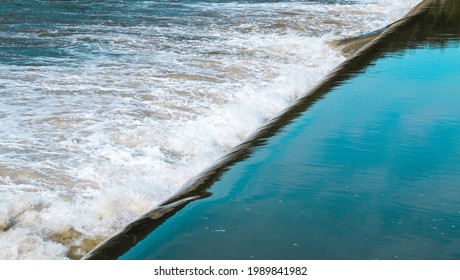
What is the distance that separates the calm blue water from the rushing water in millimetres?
967

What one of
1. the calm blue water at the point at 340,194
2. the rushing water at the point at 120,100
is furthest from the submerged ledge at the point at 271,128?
the rushing water at the point at 120,100

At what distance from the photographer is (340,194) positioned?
5168 millimetres

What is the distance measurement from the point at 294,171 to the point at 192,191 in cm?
84

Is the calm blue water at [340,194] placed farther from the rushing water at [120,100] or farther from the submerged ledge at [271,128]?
the rushing water at [120,100]

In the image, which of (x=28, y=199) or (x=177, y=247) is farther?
(x=28, y=199)

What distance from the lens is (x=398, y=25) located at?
16062 millimetres

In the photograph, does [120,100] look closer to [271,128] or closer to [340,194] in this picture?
[271,128]

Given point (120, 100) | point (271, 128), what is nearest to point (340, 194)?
point (271, 128)

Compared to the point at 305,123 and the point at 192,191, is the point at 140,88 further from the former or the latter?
the point at 192,191

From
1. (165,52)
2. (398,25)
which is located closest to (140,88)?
(165,52)

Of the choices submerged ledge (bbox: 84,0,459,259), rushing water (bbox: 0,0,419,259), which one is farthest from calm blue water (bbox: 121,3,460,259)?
rushing water (bbox: 0,0,419,259)

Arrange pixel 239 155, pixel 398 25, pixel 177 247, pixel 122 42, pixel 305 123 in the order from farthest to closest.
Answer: pixel 398 25 < pixel 122 42 < pixel 305 123 < pixel 239 155 < pixel 177 247

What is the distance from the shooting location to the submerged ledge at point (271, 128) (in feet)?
15.0

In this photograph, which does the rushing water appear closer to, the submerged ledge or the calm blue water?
the submerged ledge
